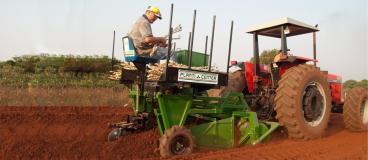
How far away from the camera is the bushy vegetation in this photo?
740 inches

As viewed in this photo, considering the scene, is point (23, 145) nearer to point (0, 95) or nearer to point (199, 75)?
point (199, 75)

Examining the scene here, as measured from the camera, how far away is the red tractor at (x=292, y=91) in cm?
697

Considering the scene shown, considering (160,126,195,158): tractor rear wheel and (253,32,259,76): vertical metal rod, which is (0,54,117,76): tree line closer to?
(253,32,259,76): vertical metal rod

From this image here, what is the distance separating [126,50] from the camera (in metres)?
6.44

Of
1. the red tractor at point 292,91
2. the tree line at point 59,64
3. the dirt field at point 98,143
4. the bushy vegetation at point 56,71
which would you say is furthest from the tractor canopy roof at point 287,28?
the tree line at point 59,64

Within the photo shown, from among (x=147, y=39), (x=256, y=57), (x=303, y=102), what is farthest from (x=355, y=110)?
(x=147, y=39)

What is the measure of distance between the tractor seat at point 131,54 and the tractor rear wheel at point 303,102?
2.32 m

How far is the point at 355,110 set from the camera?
863cm

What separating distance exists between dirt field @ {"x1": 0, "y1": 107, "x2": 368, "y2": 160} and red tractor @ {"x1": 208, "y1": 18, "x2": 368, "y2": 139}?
14.2 inches

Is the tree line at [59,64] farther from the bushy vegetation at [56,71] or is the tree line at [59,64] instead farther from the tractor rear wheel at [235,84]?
the tractor rear wheel at [235,84]

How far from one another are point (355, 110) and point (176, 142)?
15.0 ft

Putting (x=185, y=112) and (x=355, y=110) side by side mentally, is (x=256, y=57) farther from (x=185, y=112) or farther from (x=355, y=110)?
(x=185, y=112)

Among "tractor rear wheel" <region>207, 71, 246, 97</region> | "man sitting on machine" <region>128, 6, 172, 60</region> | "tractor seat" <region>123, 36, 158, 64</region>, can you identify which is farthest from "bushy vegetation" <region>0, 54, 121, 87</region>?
"man sitting on machine" <region>128, 6, 172, 60</region>

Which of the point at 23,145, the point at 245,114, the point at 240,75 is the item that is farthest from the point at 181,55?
the point at 23,145
